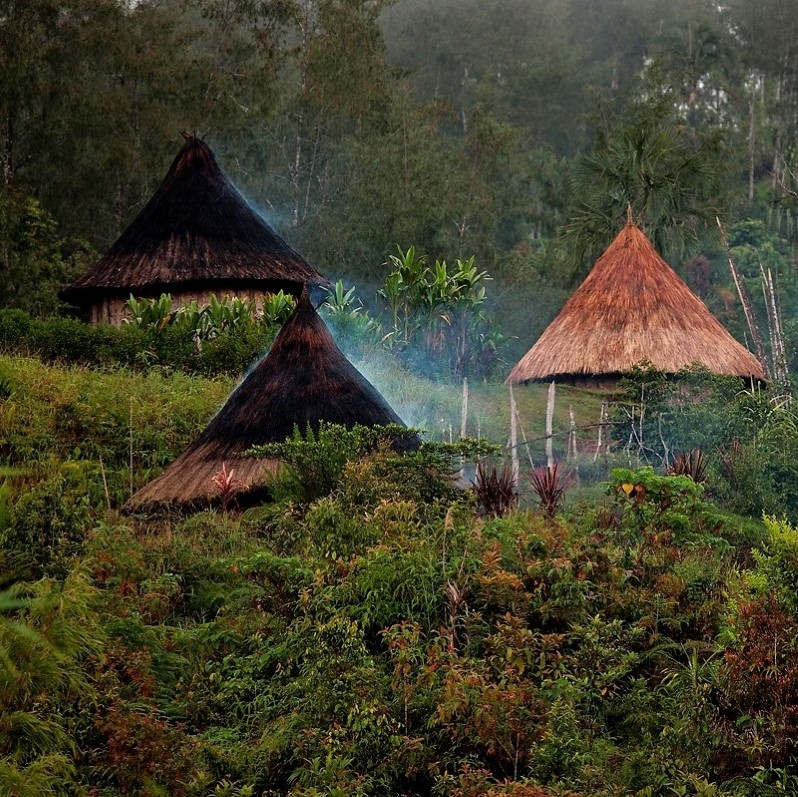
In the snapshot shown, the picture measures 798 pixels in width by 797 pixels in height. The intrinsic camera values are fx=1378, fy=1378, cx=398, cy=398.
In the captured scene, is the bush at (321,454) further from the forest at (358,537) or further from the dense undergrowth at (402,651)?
the dense undergrowth at (402,651)

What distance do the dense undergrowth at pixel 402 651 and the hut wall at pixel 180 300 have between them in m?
14.2

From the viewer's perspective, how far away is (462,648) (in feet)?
26.4

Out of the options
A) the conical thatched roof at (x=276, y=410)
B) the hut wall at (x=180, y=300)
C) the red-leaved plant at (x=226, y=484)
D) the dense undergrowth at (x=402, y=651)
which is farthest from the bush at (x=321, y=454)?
the hut wall at (x=180, y=300)

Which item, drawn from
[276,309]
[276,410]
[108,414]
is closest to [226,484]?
[276,410]

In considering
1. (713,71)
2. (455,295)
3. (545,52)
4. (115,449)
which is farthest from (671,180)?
(545,52)

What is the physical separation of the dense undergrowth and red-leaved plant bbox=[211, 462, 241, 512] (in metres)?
1.36

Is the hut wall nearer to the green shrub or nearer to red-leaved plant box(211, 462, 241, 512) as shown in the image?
red-leaved plant box(211, 462, 241, 512)

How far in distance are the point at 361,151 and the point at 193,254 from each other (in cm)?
1391

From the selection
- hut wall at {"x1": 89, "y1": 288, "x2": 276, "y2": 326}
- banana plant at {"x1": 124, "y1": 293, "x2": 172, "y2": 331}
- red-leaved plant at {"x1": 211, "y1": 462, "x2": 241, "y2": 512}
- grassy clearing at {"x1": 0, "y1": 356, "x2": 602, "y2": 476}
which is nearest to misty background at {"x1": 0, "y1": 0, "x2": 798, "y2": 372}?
hut wall at {"x1": 89, "y1": 288, "x2": 276, "y2": 326}

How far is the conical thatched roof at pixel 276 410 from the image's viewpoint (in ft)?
38.7

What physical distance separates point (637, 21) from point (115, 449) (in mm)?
58022

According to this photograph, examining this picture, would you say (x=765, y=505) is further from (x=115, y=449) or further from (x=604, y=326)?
(x=604, y=326)

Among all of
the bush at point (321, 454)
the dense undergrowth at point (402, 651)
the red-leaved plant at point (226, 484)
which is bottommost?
the dense undergrowth at point (402, 651)

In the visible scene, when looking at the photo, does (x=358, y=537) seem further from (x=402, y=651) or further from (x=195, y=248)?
(x=195, y=248)
